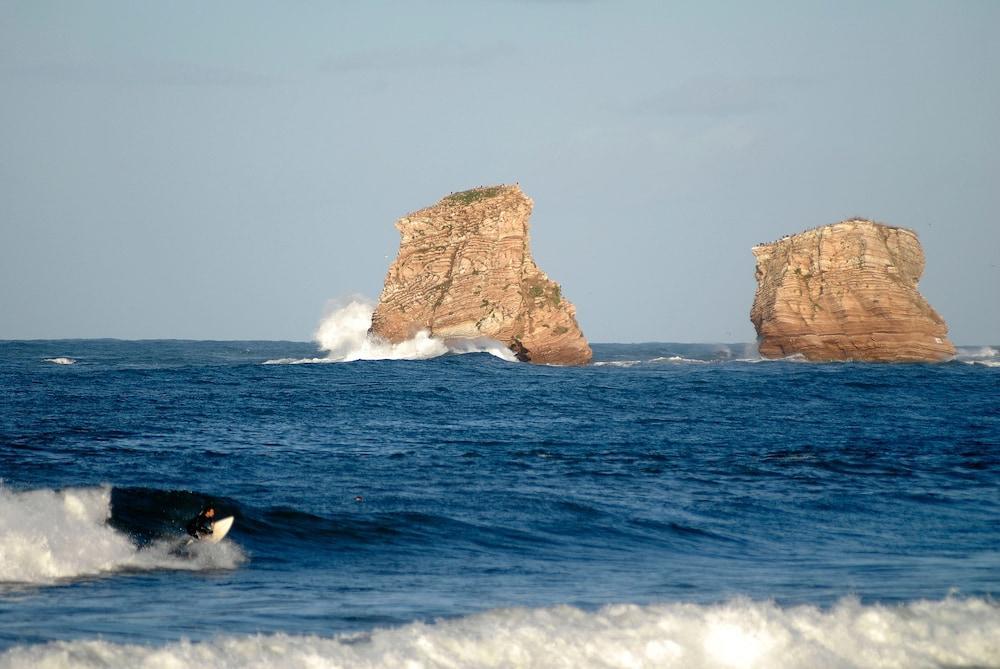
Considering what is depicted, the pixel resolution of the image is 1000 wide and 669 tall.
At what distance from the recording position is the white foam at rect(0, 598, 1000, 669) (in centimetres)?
1210

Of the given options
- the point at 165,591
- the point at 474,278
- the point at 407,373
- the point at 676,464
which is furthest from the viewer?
the point at 474,278

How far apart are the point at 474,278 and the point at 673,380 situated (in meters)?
13.1

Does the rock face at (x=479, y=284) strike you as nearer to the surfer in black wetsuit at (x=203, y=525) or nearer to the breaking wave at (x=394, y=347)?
the breaking wave at (x=394, y=347)

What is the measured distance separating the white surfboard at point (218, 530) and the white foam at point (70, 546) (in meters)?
0.13

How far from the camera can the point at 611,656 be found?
13.0 metres

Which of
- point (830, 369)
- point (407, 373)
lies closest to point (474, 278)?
point (407, 373)

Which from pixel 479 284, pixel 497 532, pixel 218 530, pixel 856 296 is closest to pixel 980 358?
pixel 856 296

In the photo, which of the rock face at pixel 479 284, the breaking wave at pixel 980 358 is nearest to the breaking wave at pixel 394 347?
the rock face at pixel 479 284

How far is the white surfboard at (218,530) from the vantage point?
18.4 meters

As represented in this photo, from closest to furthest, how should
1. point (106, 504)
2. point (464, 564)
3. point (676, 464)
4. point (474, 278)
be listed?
point (464, 564) → point (106, 504) → point (676, 464) → point (474, 278)

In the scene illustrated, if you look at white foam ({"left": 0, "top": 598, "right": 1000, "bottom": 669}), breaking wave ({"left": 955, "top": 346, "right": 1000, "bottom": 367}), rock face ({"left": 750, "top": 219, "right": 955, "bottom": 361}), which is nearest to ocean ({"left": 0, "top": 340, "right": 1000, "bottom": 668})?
white foam ({"left": 0, "top": 598, "right": 1000, "bottom": 669})

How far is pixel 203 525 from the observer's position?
728 inches

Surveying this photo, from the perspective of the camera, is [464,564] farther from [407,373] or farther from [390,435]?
[407,373]

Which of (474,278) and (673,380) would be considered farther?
(474,278)
